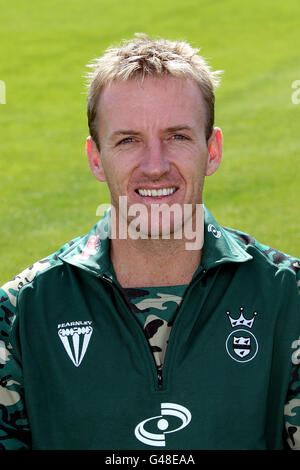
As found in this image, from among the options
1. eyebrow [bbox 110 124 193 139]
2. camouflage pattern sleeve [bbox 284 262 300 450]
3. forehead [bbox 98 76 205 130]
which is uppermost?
forehead [bbox 98 76 205 130]

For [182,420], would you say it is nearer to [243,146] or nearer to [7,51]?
[243,146]

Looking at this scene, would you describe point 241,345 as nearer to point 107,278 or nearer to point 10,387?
point 107,278

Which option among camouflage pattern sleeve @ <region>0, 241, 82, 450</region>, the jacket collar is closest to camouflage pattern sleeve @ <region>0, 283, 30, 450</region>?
camouflage pattern sleeve @ <region>0, 241, 82, 450</region>

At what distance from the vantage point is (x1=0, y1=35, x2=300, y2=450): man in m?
2.94

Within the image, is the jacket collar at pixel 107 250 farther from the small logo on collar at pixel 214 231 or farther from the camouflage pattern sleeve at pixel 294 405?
the camouflage pattern sleeve at pixel 294 405

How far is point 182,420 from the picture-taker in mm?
2910

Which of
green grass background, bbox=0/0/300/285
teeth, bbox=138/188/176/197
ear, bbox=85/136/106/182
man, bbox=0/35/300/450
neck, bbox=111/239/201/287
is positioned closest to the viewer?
man, bbox=0/35/300/450

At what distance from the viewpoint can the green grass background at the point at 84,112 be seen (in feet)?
31.3

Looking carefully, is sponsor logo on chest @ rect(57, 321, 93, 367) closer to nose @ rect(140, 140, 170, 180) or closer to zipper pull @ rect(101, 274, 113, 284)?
zipper pull @ rect(101, 274, 113, 284)

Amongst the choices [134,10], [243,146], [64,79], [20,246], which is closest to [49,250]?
[20,246]

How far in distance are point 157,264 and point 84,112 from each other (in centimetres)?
1225

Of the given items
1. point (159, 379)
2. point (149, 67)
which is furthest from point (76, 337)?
point (149, 67)

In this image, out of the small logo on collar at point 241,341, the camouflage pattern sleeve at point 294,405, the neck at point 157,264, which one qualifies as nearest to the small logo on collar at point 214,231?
the neck at point 157,264

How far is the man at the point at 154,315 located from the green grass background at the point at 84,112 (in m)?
3.45
